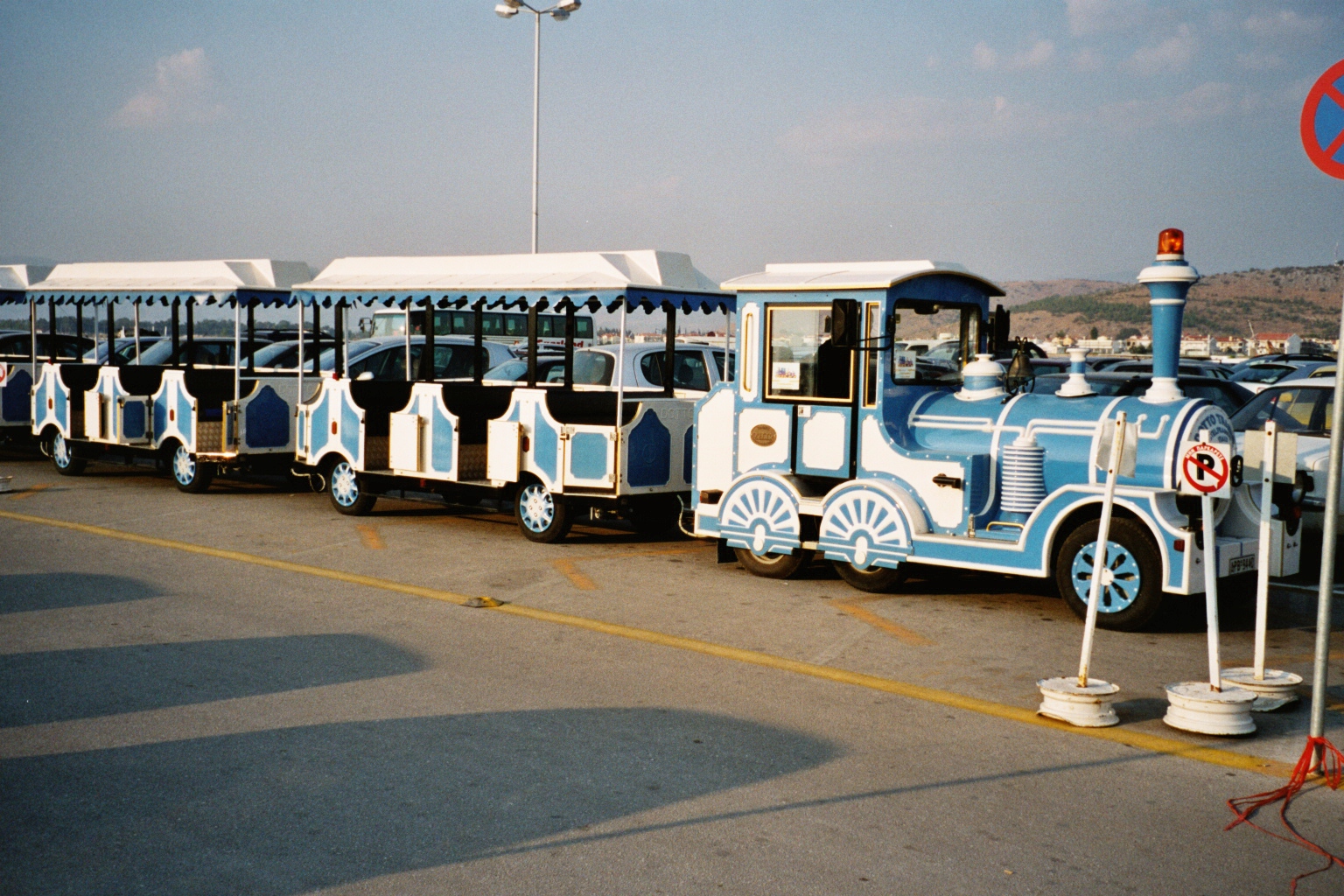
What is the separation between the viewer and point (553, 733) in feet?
19.6

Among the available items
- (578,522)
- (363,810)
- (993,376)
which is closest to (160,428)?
(578,522)

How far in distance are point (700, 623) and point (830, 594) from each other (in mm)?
1506

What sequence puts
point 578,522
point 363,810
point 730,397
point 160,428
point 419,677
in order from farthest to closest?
point 160,428, point 578,522, point 730,397, point 419,677, point 363,810

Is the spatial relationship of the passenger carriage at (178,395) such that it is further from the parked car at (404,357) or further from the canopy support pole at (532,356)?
the canopy support pole at (532,356)

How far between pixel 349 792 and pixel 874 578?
5302mm

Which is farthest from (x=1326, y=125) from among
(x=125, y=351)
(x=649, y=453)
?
(x=125, y=351)

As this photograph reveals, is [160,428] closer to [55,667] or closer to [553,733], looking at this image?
[55,667]

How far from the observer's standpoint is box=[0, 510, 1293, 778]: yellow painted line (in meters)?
5.88

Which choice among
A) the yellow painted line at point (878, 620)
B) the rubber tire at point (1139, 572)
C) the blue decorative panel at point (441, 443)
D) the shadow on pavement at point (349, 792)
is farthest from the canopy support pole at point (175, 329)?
the rubber tire at point (1139, 572)

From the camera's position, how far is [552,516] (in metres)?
11.9

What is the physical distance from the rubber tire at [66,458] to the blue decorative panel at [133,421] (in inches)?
65.1

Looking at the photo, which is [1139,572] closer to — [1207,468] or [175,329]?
[1207,468]

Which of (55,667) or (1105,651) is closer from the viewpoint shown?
(55,667)

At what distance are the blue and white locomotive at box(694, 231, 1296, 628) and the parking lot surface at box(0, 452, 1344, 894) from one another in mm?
441
